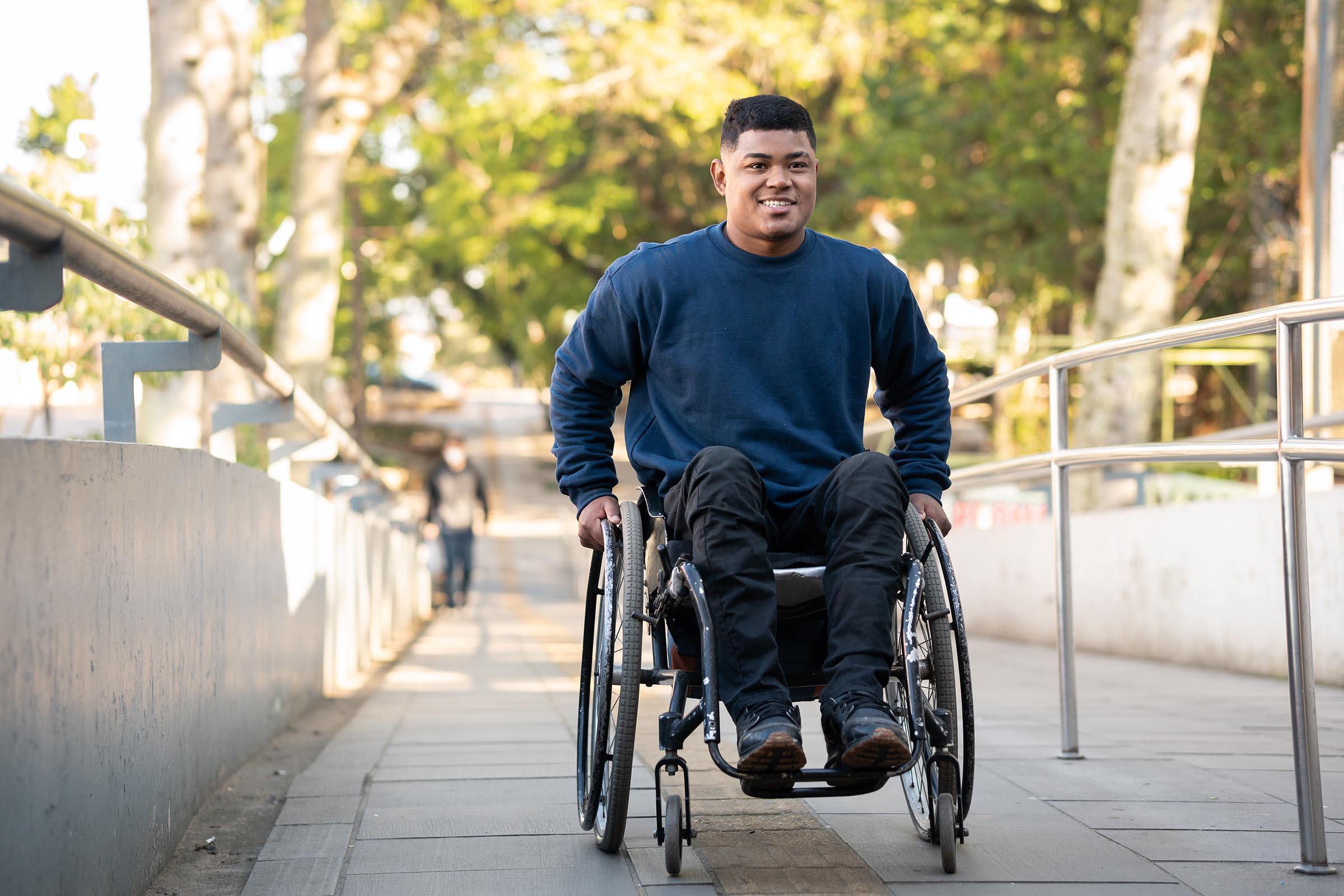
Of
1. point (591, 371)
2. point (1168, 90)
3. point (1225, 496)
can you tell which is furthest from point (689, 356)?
point (1168, 90)

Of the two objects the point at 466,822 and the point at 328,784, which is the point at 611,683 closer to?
the point at 466,822

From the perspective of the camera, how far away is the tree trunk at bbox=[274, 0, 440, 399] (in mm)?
15102

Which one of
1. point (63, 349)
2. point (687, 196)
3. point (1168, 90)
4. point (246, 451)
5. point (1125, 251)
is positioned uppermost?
point (687, 196)

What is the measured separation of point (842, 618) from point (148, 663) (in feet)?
4.69

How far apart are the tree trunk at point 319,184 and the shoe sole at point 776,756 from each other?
1284cm

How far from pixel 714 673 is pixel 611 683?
0.30 metres

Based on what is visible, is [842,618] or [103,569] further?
Result: [842,618]

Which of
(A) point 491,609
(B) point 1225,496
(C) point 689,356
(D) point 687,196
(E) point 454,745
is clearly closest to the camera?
(C) point 689,356

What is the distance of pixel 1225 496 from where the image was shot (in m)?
9.80

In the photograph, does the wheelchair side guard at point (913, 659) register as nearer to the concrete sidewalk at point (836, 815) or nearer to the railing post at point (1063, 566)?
the concrete sidewalk at point (836, 815)

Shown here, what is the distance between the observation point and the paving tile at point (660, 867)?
9.89ft

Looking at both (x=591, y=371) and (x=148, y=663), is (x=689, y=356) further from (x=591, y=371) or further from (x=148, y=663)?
(x=148, y=663)

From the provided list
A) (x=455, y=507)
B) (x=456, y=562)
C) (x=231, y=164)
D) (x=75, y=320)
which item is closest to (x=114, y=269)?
(x=75, y=320)

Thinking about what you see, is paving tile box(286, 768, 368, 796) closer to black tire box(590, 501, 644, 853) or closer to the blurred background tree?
black tire box(590, 501, 644, 853)
